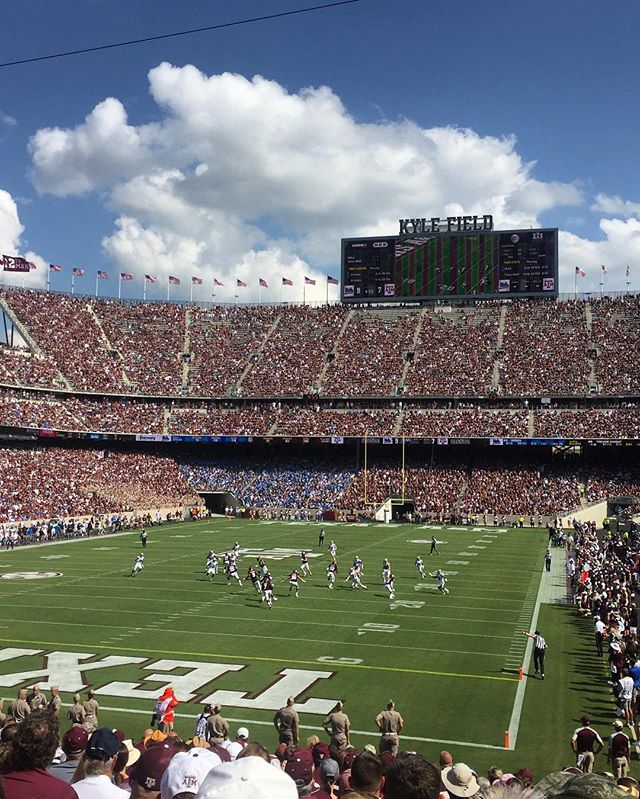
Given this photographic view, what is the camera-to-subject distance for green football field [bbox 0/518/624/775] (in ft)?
47.2

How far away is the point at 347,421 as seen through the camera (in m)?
65.0

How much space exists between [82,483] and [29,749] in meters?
54.8

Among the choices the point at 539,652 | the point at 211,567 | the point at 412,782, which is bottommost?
the point at 211,567

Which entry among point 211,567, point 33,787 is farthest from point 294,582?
point 33,787

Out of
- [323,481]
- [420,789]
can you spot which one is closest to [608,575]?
[420,789]

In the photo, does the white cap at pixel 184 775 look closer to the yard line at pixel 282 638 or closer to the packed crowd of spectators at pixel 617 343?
the yard line at pixel 282 638

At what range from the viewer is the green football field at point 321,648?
14.4m

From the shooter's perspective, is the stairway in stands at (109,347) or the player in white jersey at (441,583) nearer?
the player in white jersey at (441,583)

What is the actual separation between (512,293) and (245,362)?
24865 mm

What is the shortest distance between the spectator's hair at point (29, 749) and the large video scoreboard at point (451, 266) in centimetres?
6839

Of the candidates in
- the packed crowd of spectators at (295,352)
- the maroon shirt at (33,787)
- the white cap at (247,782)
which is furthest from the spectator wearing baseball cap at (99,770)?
the packed crowd of spectators at (295,352)

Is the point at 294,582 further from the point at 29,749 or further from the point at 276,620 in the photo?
the point at 29,749

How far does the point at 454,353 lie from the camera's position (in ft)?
226

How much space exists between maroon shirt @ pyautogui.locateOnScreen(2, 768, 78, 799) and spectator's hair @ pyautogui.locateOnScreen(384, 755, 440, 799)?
1.40 meters
